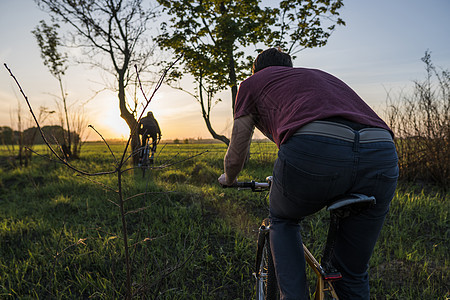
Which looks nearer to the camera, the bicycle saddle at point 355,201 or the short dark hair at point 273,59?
the bicycle saddle at point 355,201

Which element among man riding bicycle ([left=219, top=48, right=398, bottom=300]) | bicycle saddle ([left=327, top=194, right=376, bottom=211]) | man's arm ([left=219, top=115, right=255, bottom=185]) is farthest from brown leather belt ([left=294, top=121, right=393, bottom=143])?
man's arm ([left=219, top=115, right=255, bottom=185])

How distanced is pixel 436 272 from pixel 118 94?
37.1ft

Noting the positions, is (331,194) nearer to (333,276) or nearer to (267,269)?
(333,276)

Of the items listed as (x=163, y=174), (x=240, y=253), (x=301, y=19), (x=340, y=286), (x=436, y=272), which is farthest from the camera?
(x=301, y=19)

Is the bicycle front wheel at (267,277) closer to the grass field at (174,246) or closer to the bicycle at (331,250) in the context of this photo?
the bicycle at (331,250)

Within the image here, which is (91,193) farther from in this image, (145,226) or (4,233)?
(145,226)

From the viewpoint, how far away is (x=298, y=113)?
4.77 ft

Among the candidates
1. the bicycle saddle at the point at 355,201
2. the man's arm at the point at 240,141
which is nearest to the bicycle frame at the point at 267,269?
the man's arm at the point at 240,141

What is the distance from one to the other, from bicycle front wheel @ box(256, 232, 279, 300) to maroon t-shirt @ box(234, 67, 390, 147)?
0.94 meters

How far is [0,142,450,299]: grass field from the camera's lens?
2916 mm

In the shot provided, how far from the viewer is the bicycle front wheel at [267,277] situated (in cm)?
202

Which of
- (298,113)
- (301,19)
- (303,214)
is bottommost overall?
(303,214)

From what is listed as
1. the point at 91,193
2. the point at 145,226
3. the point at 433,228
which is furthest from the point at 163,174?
the point at 433,228

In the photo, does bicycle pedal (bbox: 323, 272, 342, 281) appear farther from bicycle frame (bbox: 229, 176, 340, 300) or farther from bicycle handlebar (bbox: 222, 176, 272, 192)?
bicycle handlebar (bbox: 222, 176, 272, 192)
